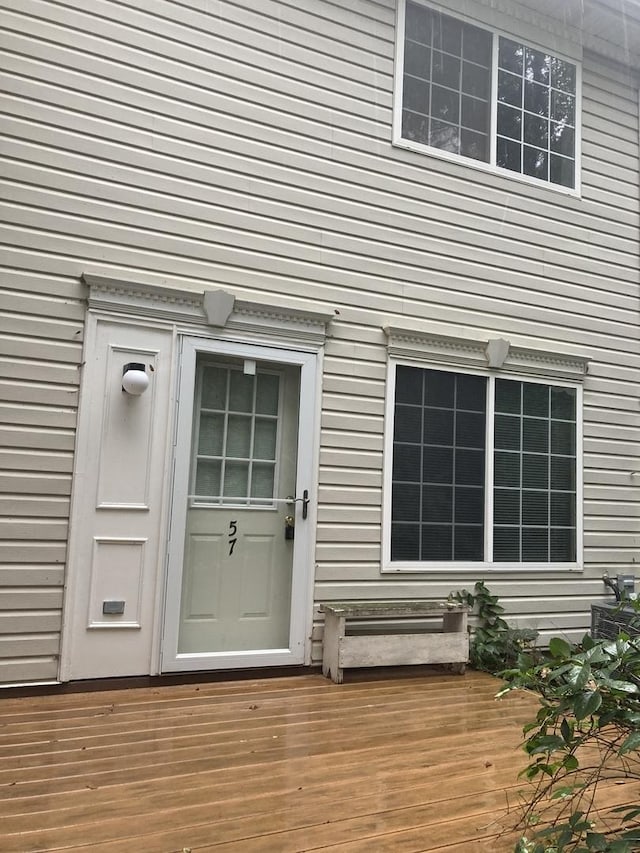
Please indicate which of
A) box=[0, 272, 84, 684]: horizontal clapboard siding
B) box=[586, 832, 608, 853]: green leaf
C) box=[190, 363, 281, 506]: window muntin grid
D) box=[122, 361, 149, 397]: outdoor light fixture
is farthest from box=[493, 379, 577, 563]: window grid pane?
box=[586, 832, 608, 853]: green leaf

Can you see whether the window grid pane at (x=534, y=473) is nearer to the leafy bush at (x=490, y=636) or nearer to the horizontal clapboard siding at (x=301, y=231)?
the horizontal clapboard siding at (x=301, y=231)

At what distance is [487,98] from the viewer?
4973 mm

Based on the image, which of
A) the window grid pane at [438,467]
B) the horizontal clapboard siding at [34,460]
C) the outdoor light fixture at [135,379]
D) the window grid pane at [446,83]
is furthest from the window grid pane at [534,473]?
the horizontal clapboard siding at [34,460]

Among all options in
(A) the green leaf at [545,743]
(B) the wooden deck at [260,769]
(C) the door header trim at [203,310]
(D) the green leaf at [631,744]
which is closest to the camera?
(D) the green leaf at [631,744]

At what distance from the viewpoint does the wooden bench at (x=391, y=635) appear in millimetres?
3893

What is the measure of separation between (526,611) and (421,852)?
298cm

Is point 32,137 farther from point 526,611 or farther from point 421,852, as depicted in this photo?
point 526,611

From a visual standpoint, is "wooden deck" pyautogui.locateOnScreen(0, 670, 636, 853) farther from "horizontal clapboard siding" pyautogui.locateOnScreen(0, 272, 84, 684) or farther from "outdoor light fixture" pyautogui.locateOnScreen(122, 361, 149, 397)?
"outdoor light fixture" pyautogui.locateOnScreen(122, 361, 149, 397)

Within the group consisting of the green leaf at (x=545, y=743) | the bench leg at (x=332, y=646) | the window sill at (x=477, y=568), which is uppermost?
the window sill at (x=477, y=568)

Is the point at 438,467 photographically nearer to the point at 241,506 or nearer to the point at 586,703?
the point at 241,506

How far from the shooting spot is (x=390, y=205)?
14.9ft

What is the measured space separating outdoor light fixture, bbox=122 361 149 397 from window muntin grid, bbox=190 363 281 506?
43 centimetres

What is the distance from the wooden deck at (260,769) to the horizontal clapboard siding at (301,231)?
68 cm

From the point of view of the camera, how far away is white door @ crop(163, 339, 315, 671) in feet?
12.6
